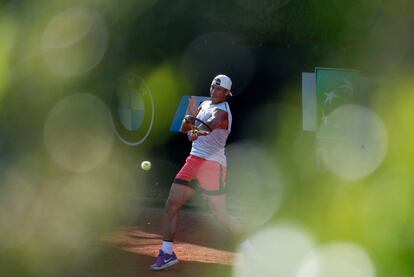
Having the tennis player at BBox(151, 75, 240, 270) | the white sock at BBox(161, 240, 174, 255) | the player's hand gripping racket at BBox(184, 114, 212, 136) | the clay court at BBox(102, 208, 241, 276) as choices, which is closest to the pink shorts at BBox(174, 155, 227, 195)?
the tennis player at BBox(151, 75, 240, 270)

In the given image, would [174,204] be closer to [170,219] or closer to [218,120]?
[170,219]

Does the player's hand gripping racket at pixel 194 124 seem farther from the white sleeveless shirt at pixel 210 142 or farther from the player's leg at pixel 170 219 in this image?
the player's leg at pixel 170 219

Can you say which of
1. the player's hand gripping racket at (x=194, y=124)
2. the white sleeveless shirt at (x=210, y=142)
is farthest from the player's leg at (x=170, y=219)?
the player's hand gripping racket at (x=194, y=124)

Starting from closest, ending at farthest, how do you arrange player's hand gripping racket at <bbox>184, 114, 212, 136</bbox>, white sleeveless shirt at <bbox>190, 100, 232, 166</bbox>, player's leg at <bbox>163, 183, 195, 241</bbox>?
player's hand gripping racket at <bbox>184, 114, 212, 136</bbox>, player's leg at <bbox>163, 183, 195, 241</bbox>, white sleeveless shirt at <bbox>190, 100, 232, 166</bbox>

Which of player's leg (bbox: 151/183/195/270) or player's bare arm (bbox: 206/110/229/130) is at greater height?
player's bare arm (bbox: 206/110/229/130)

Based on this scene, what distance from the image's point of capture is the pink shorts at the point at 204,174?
5484mm

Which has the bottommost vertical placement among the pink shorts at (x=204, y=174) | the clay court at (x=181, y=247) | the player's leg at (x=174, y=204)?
the clay court at (x=181, y=247)

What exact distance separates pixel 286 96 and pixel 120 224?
292 cm

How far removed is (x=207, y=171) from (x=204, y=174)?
0.13 feet

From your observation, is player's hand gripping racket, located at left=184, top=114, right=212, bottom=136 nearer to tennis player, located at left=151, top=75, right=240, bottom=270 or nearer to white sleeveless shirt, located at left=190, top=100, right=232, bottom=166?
tennis player, located at left=151, top=75, right=240, bottom=270

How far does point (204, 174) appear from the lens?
18.1 feet

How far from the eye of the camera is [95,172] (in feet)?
32.2

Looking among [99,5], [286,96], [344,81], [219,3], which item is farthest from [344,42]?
[99,5]

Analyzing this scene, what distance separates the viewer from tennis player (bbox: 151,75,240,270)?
5418 millimetres
